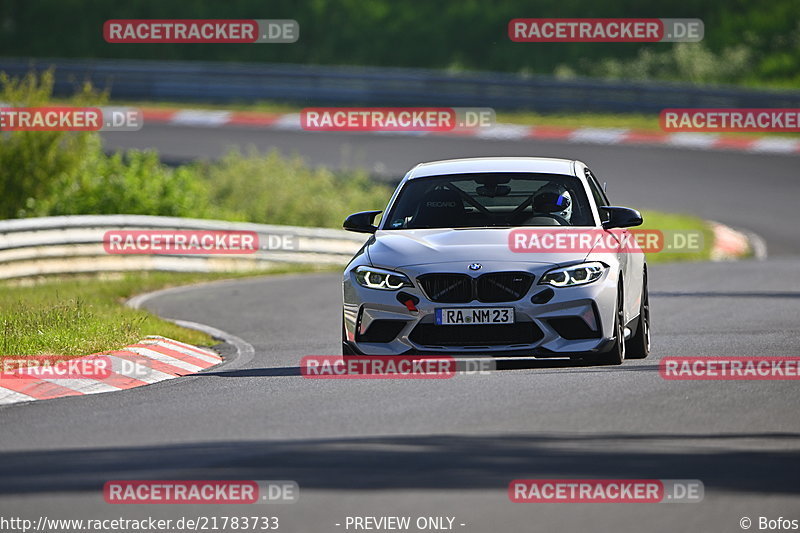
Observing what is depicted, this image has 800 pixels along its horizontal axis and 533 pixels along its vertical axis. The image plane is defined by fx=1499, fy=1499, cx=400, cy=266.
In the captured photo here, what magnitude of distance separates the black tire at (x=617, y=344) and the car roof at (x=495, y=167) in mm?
1559

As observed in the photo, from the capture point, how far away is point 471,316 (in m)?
10.5

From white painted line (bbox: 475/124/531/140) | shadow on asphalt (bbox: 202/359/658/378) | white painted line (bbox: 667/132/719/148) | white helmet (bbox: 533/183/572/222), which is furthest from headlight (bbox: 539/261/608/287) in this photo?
white painted line (bbox: 667/132/719/148)

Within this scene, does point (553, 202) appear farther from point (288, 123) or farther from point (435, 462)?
point (288, 123)

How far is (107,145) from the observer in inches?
1304

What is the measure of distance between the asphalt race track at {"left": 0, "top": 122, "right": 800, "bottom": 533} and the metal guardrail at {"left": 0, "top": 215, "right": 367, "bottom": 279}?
6.17m

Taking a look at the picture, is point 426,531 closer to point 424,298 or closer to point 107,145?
point 424,298

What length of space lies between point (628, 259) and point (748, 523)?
17.8ft

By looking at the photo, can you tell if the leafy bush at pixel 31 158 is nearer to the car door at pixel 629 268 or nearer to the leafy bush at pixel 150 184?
the leafy bush at pixel 150 184

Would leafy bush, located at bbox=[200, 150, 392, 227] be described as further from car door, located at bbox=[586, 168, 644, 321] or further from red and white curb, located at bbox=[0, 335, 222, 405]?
car door, located at bbox=[586, 168, 644, 321]

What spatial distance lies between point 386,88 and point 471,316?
25.6 m

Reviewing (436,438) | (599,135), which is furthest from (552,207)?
(599,135)

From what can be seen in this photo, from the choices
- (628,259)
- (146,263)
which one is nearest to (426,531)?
(628,259)

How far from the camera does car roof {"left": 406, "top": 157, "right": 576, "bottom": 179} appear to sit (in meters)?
12.1

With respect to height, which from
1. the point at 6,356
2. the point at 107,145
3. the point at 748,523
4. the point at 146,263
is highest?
the point at 107,145
